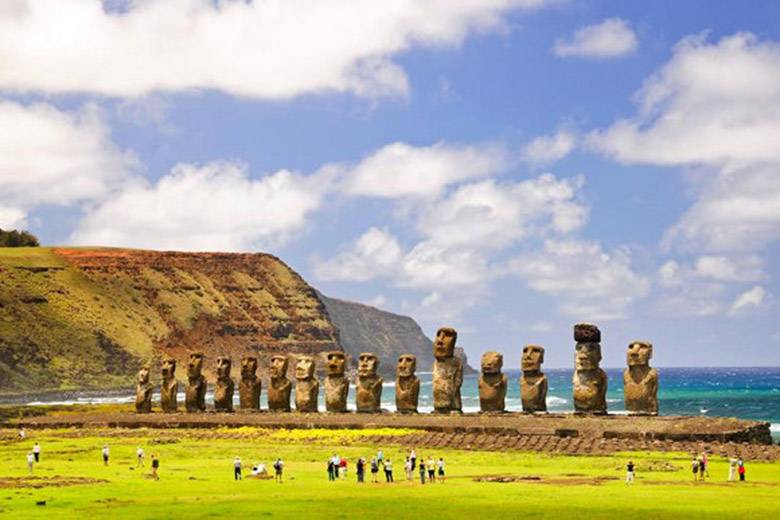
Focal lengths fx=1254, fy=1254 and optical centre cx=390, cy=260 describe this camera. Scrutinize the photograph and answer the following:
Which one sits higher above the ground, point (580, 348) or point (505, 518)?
point (580, 348)

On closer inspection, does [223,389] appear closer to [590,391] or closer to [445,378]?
[445,378]

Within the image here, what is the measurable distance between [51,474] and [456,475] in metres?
14.3

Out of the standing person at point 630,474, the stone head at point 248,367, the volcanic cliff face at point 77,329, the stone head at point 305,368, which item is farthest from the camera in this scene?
the volcanic cliff face at point 77,329

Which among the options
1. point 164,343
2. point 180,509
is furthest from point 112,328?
point 180,509

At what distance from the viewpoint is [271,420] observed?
62.3 m

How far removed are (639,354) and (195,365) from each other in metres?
27.0

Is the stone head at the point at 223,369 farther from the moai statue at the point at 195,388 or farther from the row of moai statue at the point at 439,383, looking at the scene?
the moai statue at the point at 195,388

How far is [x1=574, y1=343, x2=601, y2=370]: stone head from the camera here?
5766 centimetres

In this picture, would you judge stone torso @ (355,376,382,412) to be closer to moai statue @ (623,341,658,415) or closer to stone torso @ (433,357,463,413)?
stone torso @ (433,357,463,413)

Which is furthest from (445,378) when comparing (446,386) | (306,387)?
(306,387)

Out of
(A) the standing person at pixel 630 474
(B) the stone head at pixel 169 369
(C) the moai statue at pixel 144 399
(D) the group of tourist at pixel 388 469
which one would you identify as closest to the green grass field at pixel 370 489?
(A) the standing person at pixel 630 474

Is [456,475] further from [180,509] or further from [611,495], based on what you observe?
[180,509]

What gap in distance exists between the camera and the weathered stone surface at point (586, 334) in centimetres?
5778

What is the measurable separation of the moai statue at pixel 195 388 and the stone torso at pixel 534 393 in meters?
20.0
